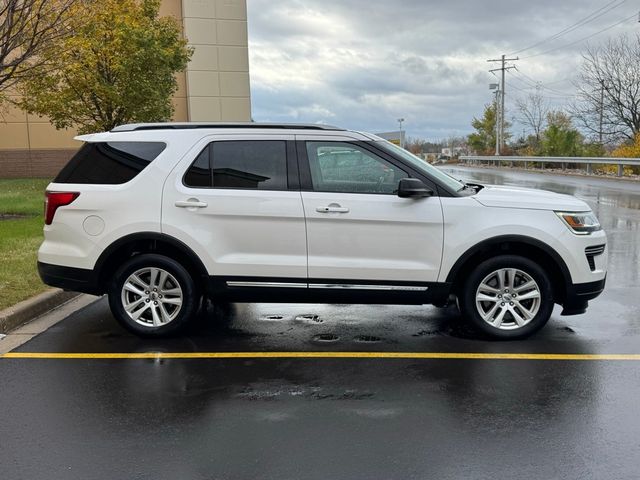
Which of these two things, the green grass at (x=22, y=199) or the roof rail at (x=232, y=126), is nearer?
the roof rail at (x=232, y=126)

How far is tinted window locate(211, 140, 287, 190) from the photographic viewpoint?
5582 millimetres

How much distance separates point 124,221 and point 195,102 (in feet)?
78.9

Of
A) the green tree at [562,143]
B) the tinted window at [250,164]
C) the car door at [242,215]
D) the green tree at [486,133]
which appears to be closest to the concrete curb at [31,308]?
the car door at [242,215]

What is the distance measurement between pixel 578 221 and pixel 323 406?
2966mm

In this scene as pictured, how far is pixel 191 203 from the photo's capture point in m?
5.51

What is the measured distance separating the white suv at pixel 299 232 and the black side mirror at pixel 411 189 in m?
0.01

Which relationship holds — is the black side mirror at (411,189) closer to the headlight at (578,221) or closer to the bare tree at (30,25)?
the headlight at (578,221)

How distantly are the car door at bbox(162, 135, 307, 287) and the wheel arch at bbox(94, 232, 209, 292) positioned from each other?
0.25ft

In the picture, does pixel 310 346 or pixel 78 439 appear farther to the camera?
pixel 310 346

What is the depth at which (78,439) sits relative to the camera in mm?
3715

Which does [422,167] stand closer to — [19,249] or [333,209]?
[333,209]

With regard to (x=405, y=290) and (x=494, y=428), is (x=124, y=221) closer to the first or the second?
(x=405, y=290)

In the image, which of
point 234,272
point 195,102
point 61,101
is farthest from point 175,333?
point 195,102

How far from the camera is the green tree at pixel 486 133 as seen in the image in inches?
2667
